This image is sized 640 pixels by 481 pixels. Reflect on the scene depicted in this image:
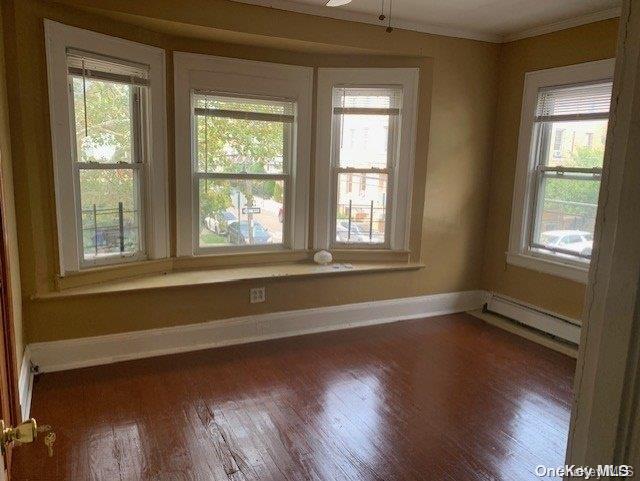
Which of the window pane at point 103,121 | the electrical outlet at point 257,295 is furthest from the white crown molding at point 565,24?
the window pane at point 103,121

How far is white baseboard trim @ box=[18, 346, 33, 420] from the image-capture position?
2434mm

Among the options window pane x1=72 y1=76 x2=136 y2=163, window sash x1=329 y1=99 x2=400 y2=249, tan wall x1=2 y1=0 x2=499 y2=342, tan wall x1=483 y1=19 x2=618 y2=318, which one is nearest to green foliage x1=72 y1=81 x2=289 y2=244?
window pane x1=72 y1=76 x2=136 y2=163

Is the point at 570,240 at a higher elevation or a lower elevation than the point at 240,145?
lower

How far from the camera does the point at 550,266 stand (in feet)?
12.8

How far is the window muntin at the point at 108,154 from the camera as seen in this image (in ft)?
9.84

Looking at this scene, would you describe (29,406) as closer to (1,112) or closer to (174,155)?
(1,112)

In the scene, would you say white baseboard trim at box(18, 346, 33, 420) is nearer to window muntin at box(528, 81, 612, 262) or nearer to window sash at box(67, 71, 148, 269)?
window sash at box(67, 71, 148, 269)

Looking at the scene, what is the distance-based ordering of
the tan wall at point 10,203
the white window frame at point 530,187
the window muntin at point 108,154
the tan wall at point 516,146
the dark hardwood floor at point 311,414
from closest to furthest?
1. the dark hardwood floor at point 311,414
2. the tan wall at point 10,203
3. the window muntin at point 108,154
4. the tan wall at point 516,146
5. the white window frame at point 530,187

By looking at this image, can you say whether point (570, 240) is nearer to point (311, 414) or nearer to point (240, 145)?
point (311, 414)

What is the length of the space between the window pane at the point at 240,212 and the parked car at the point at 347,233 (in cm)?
52

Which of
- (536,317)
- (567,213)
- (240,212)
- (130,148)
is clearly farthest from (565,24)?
(130,148)


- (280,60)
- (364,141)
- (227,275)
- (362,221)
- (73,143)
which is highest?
(280,60)

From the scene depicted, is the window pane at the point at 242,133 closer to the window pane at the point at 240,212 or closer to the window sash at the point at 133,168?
the window pane at the point at 240,212

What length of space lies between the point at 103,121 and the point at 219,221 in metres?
1.13
